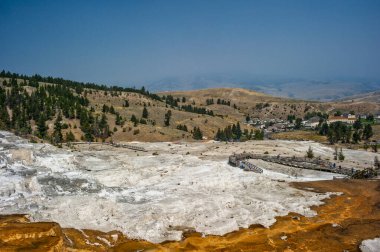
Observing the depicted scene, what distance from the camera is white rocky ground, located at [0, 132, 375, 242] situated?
124 ft

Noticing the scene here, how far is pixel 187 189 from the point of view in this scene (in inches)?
1976

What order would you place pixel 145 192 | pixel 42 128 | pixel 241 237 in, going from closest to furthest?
pixel 241 237, pixel 145 192, pixel 42 128

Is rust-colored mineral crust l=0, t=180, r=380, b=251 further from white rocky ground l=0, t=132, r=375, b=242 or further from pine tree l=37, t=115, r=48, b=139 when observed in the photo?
pine tree l=37, t=115, r=48, b=139

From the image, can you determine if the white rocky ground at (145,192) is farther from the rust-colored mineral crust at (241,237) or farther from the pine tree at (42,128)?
the pine tree at (42,128)

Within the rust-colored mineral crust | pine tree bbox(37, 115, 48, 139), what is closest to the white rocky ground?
the rust-colored mineral crust

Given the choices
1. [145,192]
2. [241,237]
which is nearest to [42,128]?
[145,192]

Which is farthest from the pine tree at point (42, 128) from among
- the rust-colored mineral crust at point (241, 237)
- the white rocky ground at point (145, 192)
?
the rust-colored mineral crust at point (241, 237)

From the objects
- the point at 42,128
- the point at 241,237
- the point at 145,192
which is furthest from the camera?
the point at 42,128

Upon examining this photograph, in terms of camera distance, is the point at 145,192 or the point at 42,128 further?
the point at 42,128

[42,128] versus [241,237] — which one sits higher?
[42,128]

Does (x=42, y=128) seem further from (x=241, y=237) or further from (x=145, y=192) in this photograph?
(x=241, y=237)

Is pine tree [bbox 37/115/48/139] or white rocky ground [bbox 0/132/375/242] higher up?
pine tree [bbox 37/115/48/139]

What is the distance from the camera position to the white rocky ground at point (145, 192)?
3781 centimetres

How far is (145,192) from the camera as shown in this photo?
161 ft
